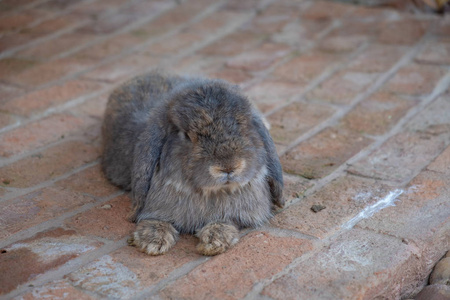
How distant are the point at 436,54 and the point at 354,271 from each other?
3.80m

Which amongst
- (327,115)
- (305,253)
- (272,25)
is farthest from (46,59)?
(305,253)

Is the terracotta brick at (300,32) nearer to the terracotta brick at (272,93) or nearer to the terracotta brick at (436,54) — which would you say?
the terracotta brick at (272,93)

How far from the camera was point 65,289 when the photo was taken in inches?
121

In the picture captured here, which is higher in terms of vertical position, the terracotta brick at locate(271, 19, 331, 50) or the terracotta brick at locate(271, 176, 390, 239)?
the terracotta brick at locate(271, 19, 331, 50)

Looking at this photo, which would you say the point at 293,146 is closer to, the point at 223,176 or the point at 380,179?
the point at 380,179

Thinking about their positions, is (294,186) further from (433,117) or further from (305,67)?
(305,67)

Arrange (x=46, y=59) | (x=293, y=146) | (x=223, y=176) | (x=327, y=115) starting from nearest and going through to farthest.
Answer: (x=223, y=176) → (x=293, y=146) → (x=327, y=115) → (x=46, y=59)

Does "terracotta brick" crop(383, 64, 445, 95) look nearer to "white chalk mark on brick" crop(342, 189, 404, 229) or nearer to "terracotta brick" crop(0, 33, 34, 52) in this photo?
"white chalk mark on brick" crop(342, 189, 404, 229)

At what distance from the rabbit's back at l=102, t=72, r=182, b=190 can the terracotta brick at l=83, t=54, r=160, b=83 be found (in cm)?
123

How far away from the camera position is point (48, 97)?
5730mm

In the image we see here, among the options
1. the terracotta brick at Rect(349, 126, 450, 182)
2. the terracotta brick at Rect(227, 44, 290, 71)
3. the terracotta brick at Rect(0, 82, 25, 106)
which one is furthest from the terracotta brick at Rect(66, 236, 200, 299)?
the terracotta brick at Rect(227, 44, 290, 71)

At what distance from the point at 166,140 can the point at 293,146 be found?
1.41 meters

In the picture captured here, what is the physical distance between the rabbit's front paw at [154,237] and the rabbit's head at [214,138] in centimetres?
33

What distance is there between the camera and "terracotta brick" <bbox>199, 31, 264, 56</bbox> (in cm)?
669
